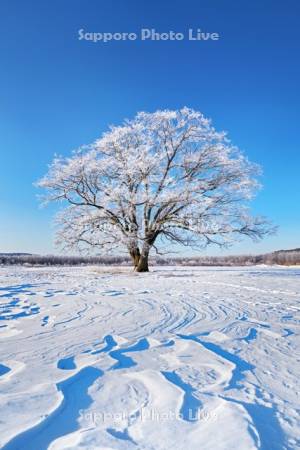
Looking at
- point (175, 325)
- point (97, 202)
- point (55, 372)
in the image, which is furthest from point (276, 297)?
point (97, 202)

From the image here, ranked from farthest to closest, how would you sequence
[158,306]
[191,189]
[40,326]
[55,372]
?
[191,189]
[158,306]
[40,326]
[55,372]

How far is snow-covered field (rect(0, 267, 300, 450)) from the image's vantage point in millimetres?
1501

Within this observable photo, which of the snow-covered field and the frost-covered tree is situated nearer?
the snow-covered field

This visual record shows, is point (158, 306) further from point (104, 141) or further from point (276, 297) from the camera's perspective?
point (104, 141)

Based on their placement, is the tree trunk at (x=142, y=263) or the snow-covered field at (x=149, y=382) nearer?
the snow-covered field at (x=149, y=382)

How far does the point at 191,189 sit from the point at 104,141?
545 cm

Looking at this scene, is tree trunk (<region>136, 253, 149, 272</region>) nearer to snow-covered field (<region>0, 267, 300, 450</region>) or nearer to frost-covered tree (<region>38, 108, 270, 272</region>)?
frost-covered tree (<region>38, 108, 270, 272</region>)

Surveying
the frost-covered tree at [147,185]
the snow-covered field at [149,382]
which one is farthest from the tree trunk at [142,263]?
the snow-covered field at [149,382]

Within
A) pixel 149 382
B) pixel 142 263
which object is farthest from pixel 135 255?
pixel 149 382

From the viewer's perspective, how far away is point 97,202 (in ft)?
54.3

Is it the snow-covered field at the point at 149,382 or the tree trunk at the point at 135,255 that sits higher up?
the tree trunk at the point at 135,255

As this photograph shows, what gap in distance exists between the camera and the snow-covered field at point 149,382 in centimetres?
150

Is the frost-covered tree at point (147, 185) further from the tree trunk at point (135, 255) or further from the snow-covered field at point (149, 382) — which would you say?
the snow-covered field at point (149, 382)

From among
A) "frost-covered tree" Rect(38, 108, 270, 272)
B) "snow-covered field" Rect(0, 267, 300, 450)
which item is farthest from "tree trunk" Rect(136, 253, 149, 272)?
"snow-covered field" Rect(0, 267, 300, 450)
